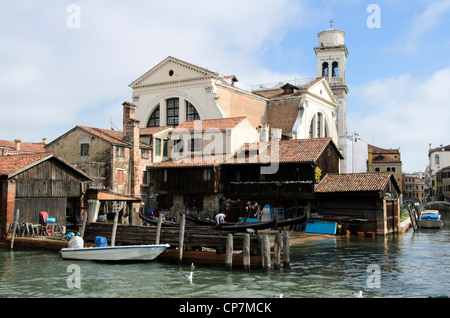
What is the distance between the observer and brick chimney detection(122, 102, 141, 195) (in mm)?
31500

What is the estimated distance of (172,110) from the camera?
40688 millimetres

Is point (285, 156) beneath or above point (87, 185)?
above

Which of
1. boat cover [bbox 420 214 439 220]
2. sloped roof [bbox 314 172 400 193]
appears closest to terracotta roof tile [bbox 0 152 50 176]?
sloped roof [bbox 314 172 400 193]

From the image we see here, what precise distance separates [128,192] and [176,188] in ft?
10.4

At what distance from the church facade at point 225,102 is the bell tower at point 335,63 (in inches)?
174

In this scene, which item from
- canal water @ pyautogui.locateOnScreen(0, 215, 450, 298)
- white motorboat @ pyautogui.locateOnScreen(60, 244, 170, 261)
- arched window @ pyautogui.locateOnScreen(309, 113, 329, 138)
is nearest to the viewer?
canal water @ pyautogui.locateOnScreen(0, 215, 450, 298)

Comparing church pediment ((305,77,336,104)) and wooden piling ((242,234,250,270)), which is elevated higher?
church pediment ((305,77,336,104))

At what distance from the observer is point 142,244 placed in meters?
18.6

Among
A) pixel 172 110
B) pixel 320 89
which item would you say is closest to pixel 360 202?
pixel 172 110

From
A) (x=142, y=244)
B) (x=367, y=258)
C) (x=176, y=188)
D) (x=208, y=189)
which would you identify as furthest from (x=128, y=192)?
(x=367, y=258)

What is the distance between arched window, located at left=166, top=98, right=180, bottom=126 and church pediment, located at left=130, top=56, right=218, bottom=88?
163 centimetres

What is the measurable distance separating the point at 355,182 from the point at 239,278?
14752mm

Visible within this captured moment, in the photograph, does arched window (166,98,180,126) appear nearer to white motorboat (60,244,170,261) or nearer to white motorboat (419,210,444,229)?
white motorboat (419,210,444,229)
